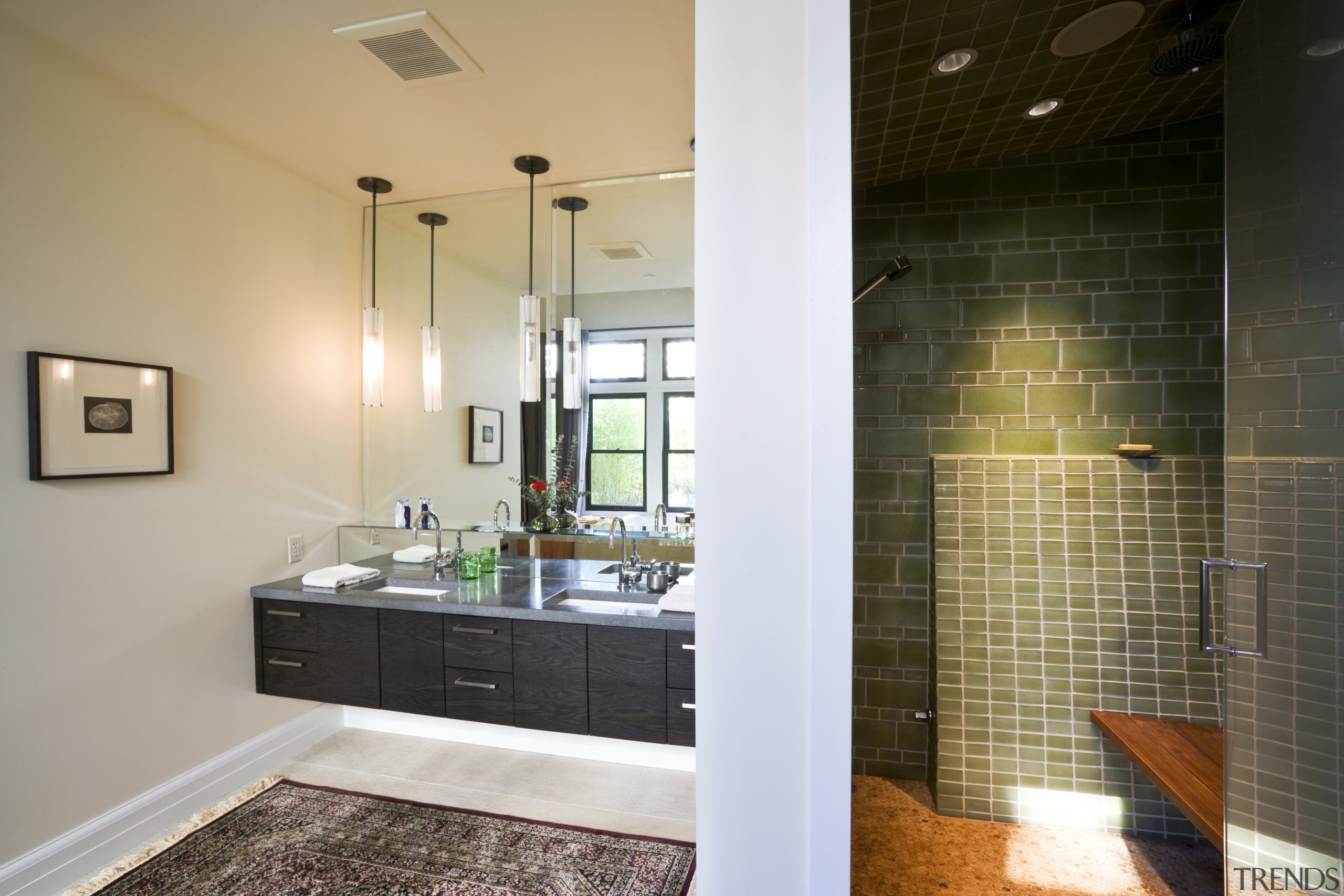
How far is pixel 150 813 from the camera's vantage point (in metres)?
2.20

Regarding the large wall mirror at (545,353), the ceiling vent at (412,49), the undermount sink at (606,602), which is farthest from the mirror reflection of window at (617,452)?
the ceiling vent at (412,49)

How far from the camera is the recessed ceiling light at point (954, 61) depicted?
1.63 m

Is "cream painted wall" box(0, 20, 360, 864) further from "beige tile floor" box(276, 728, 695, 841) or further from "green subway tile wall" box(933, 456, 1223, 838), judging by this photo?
"green subway tile wall" box(933, 456, 1223, 838)

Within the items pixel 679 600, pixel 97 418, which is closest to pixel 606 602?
pixel 679 600

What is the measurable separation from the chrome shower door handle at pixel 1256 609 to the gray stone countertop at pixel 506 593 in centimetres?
140

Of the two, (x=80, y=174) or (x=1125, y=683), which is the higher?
(x=80, y=174)

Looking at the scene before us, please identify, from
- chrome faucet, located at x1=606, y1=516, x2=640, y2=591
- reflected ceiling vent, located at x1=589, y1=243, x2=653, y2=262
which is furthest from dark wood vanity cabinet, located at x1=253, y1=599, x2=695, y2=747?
reflected ceiling vent, located at x1=589, y1=243, x2=653, y2=262

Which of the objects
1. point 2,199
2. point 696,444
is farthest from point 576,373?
point 696,444

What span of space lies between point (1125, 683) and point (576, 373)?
96.2 inches

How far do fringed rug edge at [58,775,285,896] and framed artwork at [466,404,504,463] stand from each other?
156 centimetres

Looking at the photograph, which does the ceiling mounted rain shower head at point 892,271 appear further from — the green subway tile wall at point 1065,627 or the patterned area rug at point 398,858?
the patterned area rug at point 398,858

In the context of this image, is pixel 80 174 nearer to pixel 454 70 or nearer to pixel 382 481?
pixel 454 70

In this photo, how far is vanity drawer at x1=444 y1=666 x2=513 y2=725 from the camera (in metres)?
2.37

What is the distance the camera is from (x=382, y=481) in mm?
3180
